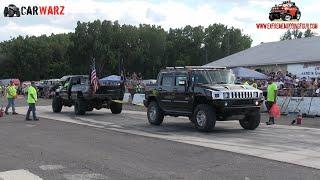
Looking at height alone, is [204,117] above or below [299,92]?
below

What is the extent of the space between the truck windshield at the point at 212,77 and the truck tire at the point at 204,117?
0.90m

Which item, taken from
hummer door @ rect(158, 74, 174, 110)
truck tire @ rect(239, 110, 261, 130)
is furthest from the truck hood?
hummer door @ rect(158, 74, 174, 110)

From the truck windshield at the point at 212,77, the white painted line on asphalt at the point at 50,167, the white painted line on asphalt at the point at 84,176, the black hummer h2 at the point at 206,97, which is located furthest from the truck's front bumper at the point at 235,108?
the white painted line on asphalt at the point at 84,176

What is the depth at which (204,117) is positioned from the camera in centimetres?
1598

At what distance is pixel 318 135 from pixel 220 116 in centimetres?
292

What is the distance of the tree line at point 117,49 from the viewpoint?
9494 cm

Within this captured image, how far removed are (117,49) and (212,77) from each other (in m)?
79.8

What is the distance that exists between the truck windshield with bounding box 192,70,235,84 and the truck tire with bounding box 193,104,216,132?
898 mm

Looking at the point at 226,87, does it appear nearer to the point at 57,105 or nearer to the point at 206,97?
the point at 206,97

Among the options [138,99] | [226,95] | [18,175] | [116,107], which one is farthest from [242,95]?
[138,99]

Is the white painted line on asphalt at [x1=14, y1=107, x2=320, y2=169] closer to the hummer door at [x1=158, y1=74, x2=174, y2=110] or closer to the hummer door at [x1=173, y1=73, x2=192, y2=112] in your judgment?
the hummer door at [x1=173, y1=73, x2=192, y2=112]

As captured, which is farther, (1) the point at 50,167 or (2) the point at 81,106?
(2) the point at 81,106

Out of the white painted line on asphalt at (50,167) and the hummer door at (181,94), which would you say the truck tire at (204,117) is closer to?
the hummer door at (181,94)

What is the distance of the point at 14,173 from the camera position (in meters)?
9.52
